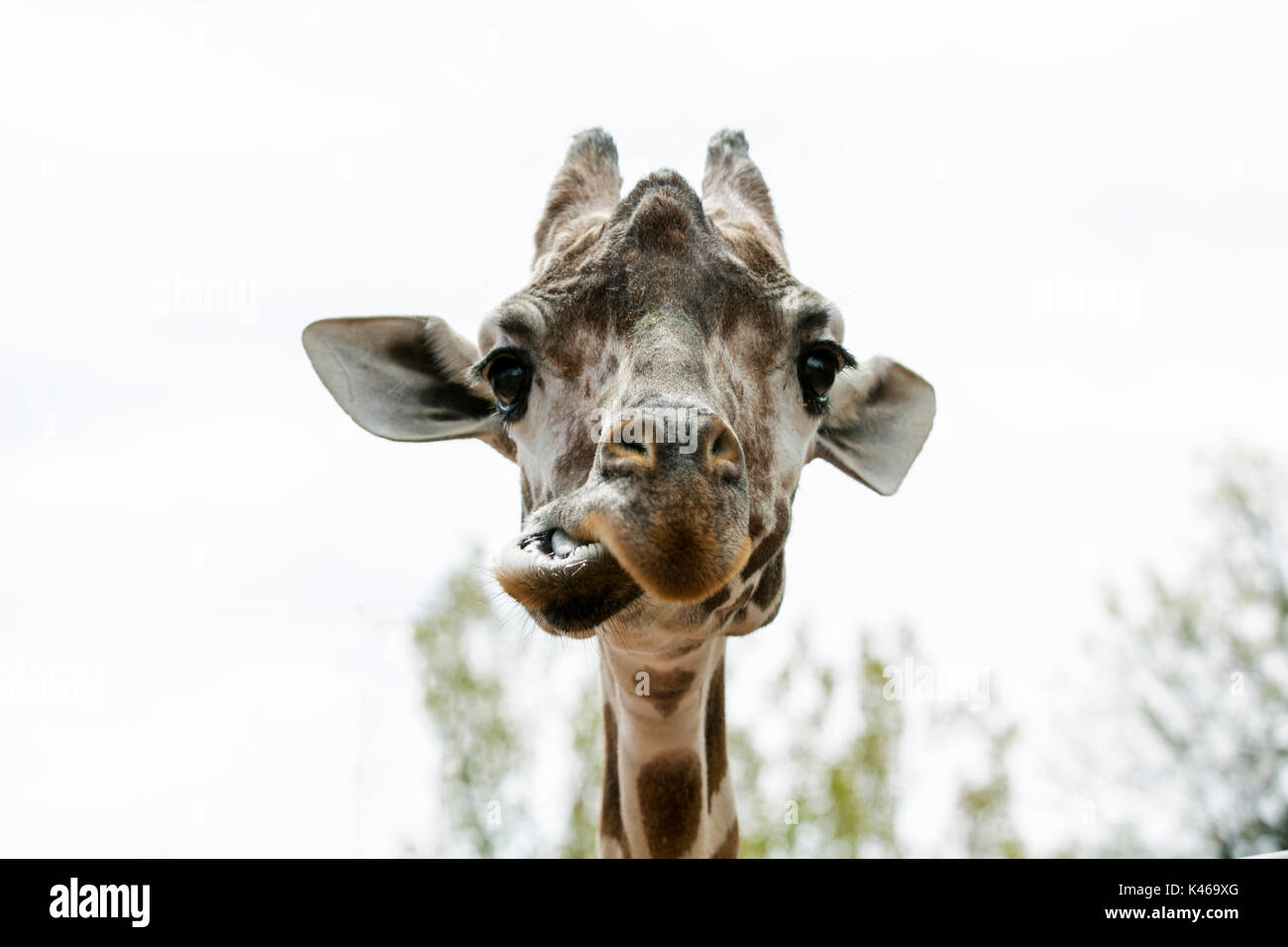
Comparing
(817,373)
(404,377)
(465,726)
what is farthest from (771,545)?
(465,726)

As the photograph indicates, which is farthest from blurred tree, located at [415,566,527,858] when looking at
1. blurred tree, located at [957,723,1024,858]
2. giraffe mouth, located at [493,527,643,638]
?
giraffe mouth, located at [493,527,643,638]

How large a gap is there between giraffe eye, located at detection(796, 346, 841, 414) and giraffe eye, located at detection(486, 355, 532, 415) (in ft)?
3.73

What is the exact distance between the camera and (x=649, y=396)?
3.45 metres

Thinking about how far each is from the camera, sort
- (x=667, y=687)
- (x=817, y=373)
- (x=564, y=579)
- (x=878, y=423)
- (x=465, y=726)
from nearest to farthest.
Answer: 1. (x=564, y=579)
2. (x=817, y=373)
3. (x=667, y=687)
4. (x=878, y=423)
5. (x=465, y=726)

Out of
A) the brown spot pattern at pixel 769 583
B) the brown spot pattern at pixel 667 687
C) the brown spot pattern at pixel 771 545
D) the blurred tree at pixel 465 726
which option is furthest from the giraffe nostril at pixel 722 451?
the blurred tree at pixel 465 726

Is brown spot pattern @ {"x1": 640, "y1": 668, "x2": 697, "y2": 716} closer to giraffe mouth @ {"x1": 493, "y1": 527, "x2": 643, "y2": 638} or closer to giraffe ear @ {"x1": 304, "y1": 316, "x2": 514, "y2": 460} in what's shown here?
giraffe ear @ {"x1": 304, "y1": 316, "x2": 514, "y2": 460}

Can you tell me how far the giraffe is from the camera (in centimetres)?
324

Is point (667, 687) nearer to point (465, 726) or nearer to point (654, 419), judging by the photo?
point (654, 419)

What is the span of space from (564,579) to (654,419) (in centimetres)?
57
